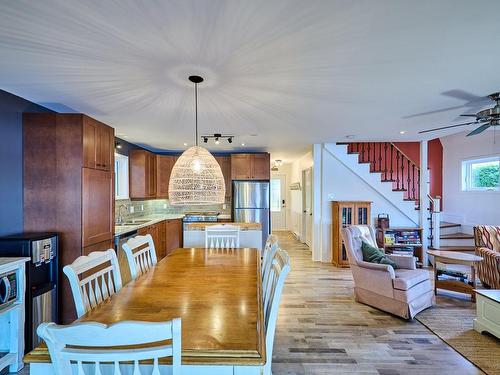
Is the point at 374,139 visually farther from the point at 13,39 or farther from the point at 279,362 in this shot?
the point at 13,39

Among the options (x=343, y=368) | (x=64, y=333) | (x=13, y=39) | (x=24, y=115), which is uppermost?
(x=13, y=39)

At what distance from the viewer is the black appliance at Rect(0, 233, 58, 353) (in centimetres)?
229

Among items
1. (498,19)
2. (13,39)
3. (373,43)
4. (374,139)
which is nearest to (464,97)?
(498,19)

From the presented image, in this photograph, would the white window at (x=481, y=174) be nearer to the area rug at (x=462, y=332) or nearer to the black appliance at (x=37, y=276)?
the area rug at (x=462, y=332)

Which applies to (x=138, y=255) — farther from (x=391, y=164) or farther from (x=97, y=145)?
(x=391, y=164)

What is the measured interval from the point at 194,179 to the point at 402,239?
4551 mm

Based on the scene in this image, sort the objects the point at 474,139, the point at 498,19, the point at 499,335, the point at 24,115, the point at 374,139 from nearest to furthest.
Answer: the point at 498,19
the point at 499,335
the point at 24,115
the point at 374,139
the point at 474,139

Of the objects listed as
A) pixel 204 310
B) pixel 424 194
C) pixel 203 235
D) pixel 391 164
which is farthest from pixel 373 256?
pixel 391 164

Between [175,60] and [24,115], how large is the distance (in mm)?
1988

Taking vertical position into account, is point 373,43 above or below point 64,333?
above

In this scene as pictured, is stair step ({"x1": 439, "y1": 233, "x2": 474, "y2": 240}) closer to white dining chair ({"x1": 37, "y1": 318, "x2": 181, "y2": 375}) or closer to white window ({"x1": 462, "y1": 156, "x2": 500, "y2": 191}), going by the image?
white window ({"x1": 462, "y1": 156, "x2": 500, "y2": 191})

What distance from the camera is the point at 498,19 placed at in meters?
1.53

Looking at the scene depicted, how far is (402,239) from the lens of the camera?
5039 millimetres

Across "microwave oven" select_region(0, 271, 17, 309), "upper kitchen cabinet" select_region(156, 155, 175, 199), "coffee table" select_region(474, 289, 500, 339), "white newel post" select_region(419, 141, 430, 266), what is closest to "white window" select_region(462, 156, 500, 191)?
"white newel post" select_region(419, 141, 430, 266)
